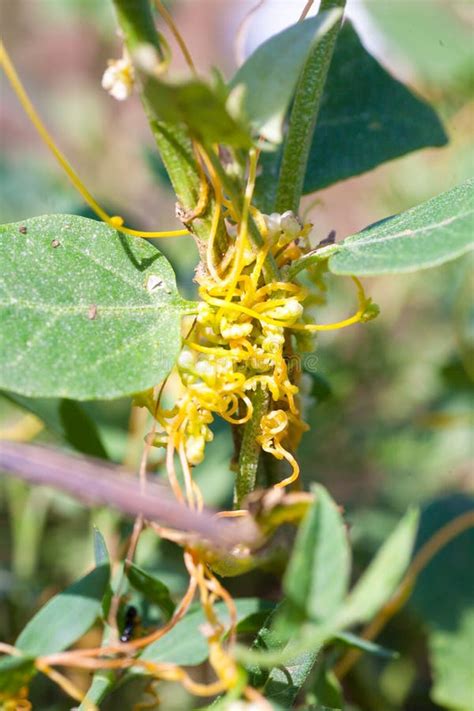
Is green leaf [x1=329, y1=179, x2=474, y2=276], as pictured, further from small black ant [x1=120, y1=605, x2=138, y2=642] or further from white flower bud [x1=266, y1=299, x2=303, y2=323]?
small black ant [x1=120, y1=605, x2=138, y2=642]

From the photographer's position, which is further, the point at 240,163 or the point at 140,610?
the point at 140,610

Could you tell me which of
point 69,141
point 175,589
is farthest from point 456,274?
point 69,141

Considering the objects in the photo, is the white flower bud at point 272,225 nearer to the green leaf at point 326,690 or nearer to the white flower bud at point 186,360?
the white flower bud at point 186,360

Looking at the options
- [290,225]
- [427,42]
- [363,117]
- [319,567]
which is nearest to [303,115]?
[290,225]

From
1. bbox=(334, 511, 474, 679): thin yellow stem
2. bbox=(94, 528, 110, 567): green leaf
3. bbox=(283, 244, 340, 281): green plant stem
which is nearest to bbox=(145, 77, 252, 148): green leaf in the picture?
bbox=(283, 244, 340, 281): green plant stem

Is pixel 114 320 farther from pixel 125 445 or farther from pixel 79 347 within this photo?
pixel 125 445

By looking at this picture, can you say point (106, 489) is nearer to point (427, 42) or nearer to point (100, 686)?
point (100, 686)

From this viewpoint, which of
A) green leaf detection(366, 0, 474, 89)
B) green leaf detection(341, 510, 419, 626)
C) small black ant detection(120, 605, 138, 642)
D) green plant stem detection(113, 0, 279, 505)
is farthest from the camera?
green leaf detection(366, 0, 474, 89)
